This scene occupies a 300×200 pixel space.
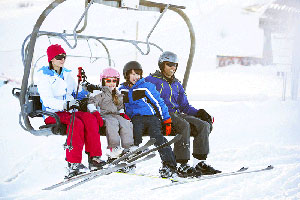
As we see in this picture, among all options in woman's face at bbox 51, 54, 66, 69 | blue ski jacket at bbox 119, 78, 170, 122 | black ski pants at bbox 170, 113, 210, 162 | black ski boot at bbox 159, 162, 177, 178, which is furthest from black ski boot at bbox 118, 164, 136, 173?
woman's face at bbox 51, 54, 66, 69

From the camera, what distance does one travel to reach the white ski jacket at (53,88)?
3.41 m

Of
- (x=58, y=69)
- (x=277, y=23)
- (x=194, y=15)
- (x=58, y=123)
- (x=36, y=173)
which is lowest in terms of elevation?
(x=36, y=173)

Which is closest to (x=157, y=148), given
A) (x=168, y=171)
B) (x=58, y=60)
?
(x=168, y=171)

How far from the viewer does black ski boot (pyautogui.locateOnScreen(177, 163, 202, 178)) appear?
12.4 feet

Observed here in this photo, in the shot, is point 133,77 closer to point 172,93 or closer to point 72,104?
point 172,93

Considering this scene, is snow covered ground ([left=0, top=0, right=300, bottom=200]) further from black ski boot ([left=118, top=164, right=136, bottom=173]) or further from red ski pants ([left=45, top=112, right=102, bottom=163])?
red ski pants ([left=45, top=112, right=102, bottom=163])

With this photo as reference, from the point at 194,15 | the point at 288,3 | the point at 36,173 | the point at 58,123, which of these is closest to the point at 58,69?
the point at 58,123

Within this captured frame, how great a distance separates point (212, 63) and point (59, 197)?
1554 centimetres

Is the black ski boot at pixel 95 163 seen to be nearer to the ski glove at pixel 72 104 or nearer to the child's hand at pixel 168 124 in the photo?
the ski glove at pixel 72 104

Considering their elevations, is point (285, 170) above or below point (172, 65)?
below

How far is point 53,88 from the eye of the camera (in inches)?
137

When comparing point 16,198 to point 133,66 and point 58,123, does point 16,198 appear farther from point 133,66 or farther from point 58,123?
point 133,66

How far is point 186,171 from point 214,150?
3228 mm

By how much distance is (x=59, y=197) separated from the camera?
443cm
